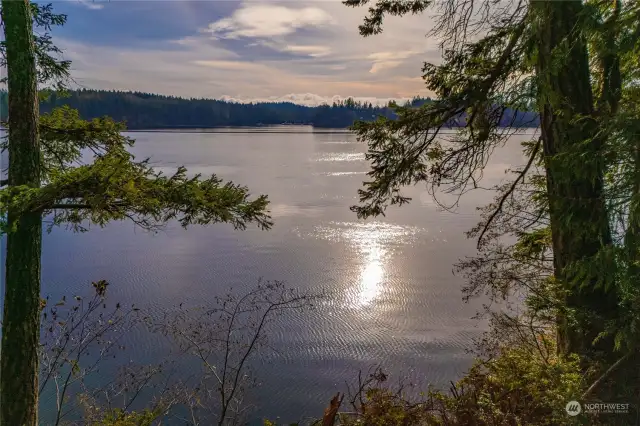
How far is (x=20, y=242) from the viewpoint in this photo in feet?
12.2

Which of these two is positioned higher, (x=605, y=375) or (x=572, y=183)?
(x=572, y=183)

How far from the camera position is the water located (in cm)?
857

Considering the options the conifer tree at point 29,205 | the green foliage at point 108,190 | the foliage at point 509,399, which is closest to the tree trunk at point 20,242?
the conifer tree at point 29,205

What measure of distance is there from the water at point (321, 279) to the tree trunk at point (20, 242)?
1.03 m

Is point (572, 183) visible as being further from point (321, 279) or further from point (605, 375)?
point (321, 279)

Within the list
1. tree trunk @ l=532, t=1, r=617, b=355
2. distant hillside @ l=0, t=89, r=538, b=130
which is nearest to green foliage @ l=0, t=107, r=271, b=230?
tree trunk @ l=532, t=1, r=617, b=355

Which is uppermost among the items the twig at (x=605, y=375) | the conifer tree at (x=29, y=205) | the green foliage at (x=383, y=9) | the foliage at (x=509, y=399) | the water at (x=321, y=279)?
the green foliage at (x=383, y=9)

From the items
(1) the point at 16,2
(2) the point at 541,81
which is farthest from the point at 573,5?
(1) the point at 16,2

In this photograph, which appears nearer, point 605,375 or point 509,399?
point 605,375

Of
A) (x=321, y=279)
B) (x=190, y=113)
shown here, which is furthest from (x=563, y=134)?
(x=190, y=113)

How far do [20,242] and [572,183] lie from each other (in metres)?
4.94

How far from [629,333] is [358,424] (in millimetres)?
2574

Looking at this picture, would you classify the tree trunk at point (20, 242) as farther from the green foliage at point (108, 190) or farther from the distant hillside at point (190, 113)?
the distant hillside at point (190, 113)

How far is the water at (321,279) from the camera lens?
8.57 metres
